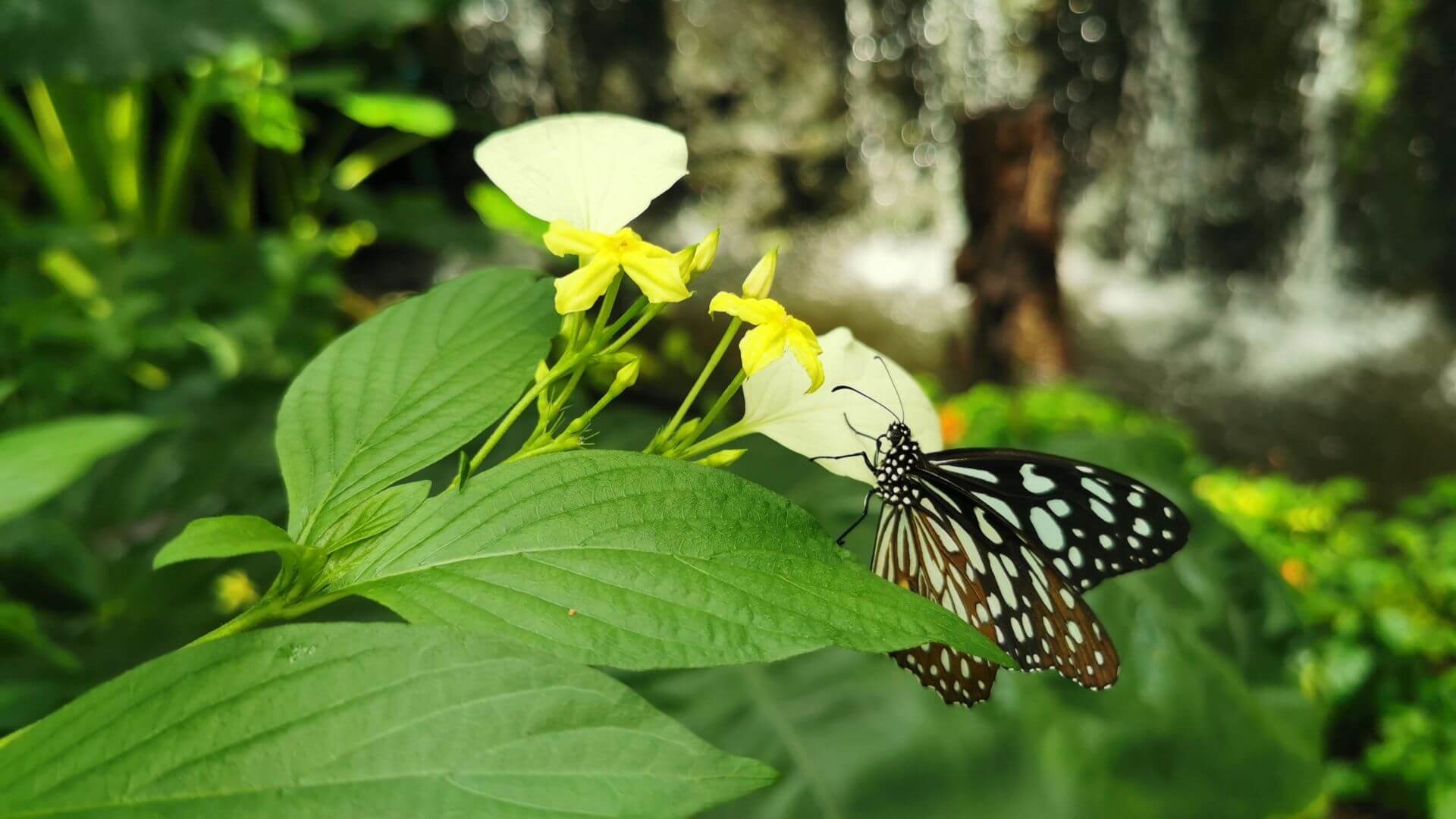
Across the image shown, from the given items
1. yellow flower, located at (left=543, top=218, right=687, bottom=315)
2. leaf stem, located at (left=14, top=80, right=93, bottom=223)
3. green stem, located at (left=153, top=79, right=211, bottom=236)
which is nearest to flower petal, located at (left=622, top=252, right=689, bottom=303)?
yellow flower, located at (left=543, top=218, right=687, bottom=315)

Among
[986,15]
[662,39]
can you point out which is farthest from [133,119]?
[986,15]

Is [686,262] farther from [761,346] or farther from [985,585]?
[985,585]

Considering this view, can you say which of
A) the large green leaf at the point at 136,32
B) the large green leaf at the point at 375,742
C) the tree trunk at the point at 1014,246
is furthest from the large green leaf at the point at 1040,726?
the tree trunk at the point at 1014,246

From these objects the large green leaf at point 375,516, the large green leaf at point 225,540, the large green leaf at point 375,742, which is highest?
the large green leaf at point 375,516

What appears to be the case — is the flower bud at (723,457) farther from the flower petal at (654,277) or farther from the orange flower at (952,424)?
the orange flower at (952,424)

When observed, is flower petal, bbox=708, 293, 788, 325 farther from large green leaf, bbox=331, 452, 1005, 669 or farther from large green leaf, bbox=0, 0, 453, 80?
large green leaf, bbox=0, 0, 453, 80

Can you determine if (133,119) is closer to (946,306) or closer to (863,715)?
(863,715)

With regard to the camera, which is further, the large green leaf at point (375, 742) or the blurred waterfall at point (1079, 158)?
the blurred waterfall at point (1079, 158)
